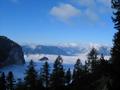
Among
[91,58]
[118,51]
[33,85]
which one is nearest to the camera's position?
[118,51]

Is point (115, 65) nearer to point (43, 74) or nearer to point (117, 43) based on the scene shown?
point (117, 43)

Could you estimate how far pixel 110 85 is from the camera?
40.3 meters

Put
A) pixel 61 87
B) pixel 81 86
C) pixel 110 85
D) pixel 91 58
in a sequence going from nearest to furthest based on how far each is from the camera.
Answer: pixel 110 85
pixel 81 86
pixel 61 87
pixel 91 58

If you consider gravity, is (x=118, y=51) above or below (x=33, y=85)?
above

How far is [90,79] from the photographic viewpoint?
58.0m

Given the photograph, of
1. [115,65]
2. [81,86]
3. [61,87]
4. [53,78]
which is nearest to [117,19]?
[115,65]

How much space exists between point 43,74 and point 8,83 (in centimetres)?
939

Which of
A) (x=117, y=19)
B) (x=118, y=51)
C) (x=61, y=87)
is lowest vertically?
(x=61, y=87)

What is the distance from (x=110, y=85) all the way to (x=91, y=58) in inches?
2018

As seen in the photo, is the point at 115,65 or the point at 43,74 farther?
the point at 43,74

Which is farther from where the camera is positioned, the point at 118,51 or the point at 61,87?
the point at 61,87

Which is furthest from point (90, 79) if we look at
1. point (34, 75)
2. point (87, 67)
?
point (87, 67)

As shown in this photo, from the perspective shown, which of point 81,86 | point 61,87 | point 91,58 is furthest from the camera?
point 91,58

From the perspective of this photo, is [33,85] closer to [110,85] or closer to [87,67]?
[87,67]
